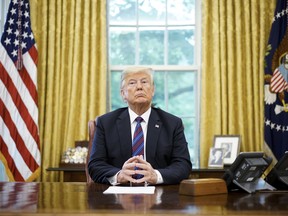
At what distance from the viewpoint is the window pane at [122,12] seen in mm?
5098

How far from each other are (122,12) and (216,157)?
194 centimetres

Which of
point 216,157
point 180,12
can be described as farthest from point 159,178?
point 180,12

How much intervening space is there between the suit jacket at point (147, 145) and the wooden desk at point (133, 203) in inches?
26.8

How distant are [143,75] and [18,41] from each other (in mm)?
2229

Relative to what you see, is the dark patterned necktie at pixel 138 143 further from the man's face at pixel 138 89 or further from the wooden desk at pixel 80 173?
the wooden desk at pixel 80 173

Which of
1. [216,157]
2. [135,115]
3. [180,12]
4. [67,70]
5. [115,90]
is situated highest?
[180,12]

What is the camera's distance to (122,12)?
5117mm

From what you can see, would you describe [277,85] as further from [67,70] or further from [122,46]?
[67,70]

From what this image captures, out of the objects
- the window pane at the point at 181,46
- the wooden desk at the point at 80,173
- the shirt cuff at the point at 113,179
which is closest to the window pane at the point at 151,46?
the window pane at the point at 181,46

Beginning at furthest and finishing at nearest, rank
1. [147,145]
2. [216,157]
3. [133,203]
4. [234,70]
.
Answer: [234,70]
[216,157]
[147,145]
[133,203]

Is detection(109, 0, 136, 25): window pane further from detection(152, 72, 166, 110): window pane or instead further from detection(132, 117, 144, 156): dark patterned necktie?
detection(132, 117, 144, 156): dark patterned necktie

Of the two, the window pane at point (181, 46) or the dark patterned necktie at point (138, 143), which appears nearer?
the dark patterned necktie at point (138, 143)

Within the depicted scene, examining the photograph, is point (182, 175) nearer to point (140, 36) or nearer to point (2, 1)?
point (140, 36)

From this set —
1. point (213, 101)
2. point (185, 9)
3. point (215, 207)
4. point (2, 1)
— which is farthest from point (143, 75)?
point (2, 1)
